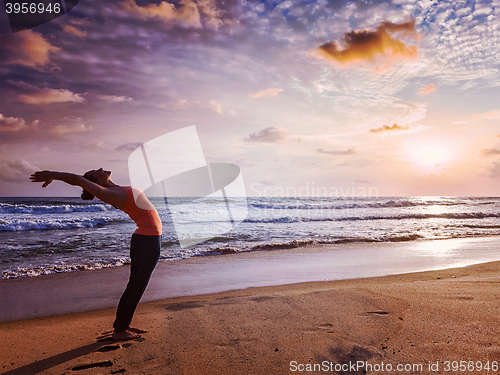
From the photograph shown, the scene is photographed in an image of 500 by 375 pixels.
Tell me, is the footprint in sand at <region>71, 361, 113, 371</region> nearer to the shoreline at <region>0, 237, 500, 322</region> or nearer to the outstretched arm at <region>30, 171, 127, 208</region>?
the outstretched arm at <region>30, 171, 127, 208</region>

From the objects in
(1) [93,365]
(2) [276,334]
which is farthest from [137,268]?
(2) [276,334]

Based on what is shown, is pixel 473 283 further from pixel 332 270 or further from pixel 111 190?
pixel 111 190

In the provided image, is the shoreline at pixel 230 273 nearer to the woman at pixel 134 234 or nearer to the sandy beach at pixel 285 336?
the sandy beach at pixel 285 336

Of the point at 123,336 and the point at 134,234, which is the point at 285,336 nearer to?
the point at 123,336

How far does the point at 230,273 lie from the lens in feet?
21.9

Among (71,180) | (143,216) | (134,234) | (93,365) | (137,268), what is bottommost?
(93,365)

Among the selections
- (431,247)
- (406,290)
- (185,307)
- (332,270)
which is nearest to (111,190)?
(185,307)

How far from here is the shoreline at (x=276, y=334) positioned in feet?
8.19

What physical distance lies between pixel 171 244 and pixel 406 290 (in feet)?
26.2

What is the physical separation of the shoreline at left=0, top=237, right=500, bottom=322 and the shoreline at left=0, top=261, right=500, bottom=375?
77cm

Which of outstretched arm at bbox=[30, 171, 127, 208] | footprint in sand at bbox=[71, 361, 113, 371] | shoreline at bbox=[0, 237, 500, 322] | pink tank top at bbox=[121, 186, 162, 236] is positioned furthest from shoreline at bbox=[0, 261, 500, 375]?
outstretched arm at bbox=[30, 171, 127, 208]

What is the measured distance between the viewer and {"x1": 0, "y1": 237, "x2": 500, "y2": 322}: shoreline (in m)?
4.88

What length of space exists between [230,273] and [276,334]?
3.75 meters

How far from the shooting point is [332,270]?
6.83 metres
